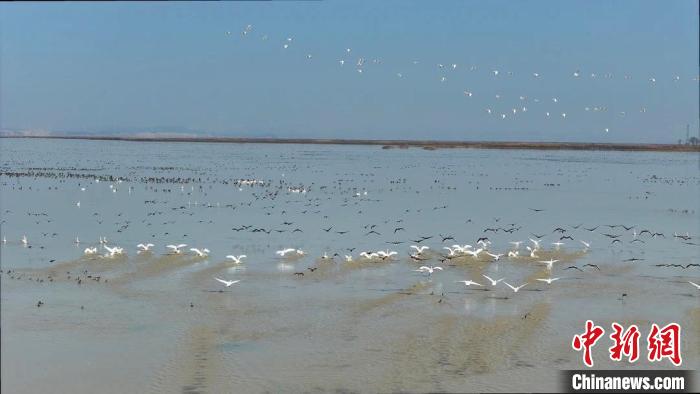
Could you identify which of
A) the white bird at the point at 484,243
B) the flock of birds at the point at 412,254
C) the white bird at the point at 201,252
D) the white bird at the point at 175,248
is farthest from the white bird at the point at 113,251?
the white bird at the point at 484,243

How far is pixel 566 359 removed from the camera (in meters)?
15.2

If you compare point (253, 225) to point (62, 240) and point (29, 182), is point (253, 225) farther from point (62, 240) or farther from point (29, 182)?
point (29, 182)

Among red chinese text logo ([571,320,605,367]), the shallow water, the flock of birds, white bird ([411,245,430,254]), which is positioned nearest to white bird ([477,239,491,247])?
the flock of birds

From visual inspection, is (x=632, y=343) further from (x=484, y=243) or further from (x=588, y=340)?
(x=484, y=243)

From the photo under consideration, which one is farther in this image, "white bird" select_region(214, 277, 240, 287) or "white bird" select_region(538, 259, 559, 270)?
"white bird" select_region(538, 259, 559, 270)

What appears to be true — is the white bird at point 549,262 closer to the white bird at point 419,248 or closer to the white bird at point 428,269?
the white bird at point 428,269

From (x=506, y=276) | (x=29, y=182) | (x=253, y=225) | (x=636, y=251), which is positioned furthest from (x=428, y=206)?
(x=29, y=182)

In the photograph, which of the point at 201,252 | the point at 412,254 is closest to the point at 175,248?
the point at 201,252

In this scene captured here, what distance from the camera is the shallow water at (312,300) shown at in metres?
14.2

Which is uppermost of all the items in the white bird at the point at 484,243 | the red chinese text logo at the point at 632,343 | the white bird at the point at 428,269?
the white bird at the point at 484,243

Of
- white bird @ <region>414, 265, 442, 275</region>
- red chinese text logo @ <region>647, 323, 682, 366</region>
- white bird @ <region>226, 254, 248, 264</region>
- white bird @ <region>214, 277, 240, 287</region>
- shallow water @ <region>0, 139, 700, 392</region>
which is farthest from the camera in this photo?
white bird @ <region>226, 254, 248, 264</region>

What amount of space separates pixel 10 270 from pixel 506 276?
50.7ft

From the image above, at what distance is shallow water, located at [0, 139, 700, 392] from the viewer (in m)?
14.2

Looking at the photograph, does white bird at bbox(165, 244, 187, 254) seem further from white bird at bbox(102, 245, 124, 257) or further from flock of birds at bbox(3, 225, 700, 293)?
white bird at bbox(102, 245, 124, 257)
